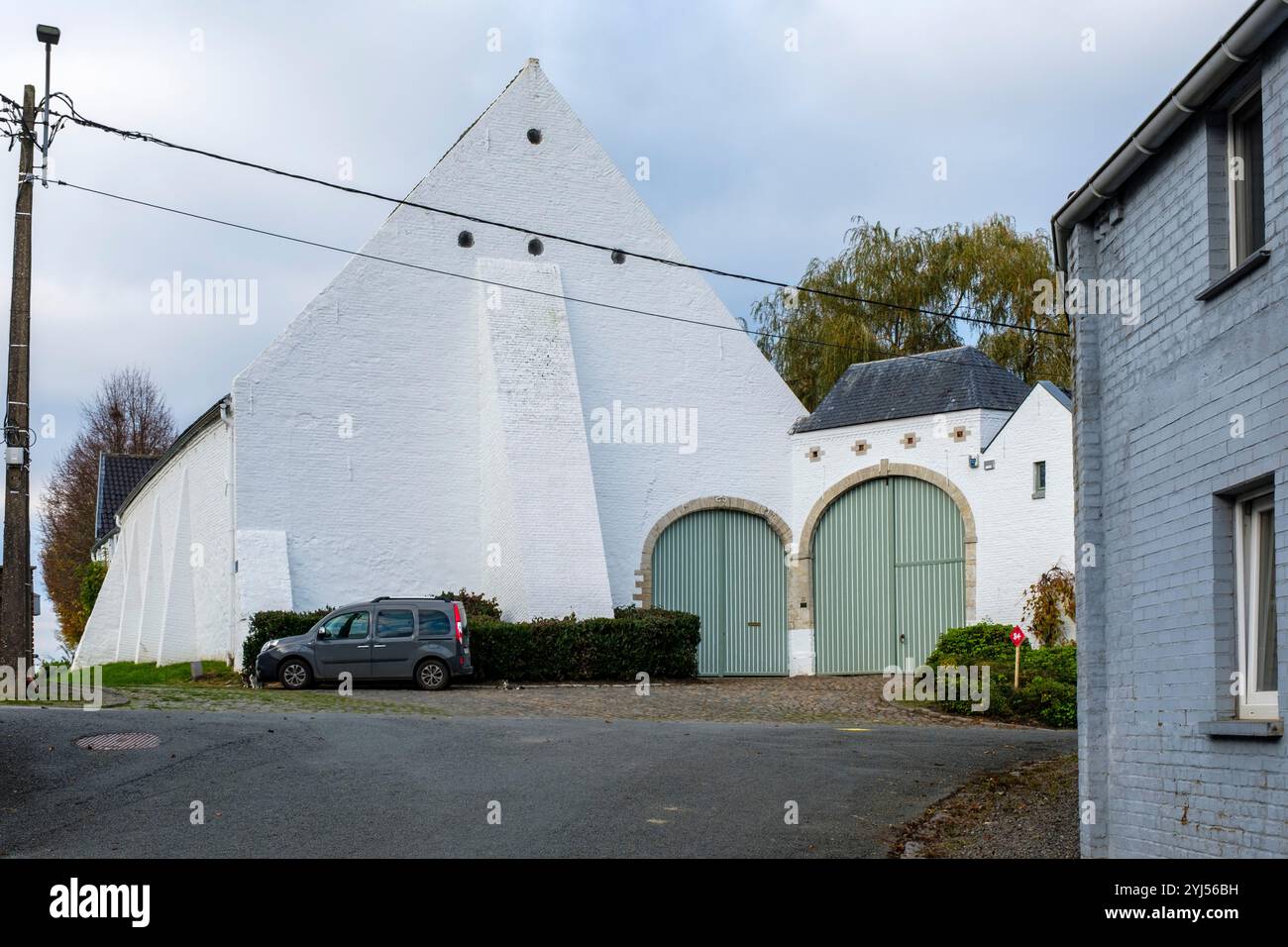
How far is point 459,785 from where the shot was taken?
A: 38.1 feet

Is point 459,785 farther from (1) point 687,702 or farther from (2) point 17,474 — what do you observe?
(1) point 687,702

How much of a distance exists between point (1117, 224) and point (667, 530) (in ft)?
58.0

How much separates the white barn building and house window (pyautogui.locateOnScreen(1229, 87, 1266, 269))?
47.2 ft

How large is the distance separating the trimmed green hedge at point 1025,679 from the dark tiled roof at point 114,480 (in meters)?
30.6

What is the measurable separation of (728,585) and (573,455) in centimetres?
404

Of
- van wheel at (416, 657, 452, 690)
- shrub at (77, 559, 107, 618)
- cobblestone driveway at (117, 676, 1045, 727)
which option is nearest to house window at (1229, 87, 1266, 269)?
cobblestone driveway at (117, 676, 1045, 727)

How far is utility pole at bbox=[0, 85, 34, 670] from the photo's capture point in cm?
1727

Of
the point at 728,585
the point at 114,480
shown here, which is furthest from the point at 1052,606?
the point at 114,480

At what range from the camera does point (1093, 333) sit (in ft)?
33.9

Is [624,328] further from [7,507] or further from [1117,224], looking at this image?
[1117,224]

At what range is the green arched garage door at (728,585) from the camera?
1062 inches

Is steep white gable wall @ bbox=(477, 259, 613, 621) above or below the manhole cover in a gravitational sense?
above

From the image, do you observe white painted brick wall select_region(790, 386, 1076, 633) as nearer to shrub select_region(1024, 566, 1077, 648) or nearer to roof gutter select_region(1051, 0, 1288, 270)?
shrub select_region(1024, 566, 1077, 648)
